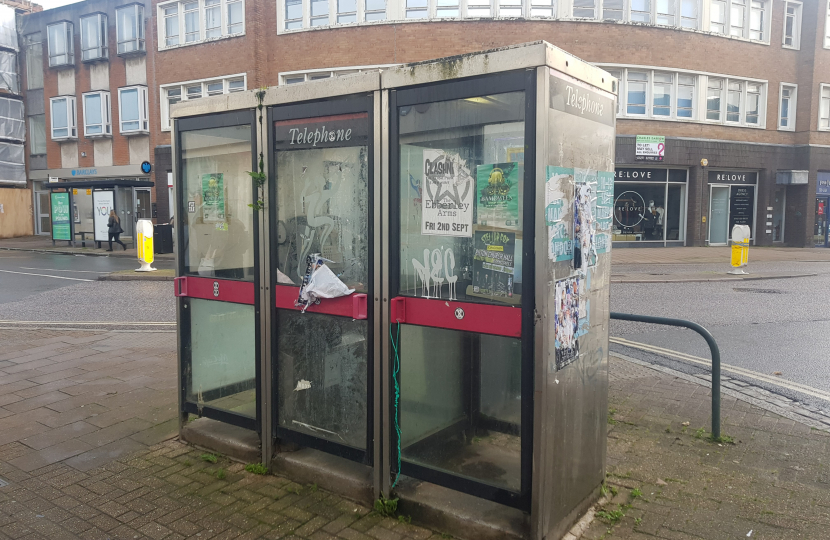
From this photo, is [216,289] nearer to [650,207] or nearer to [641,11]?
[650,207]

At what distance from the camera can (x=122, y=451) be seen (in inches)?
185

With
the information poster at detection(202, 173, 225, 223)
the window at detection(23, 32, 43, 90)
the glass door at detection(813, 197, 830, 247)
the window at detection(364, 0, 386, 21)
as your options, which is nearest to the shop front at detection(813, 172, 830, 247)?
the glass door at detection(813, 197, 830, 247)

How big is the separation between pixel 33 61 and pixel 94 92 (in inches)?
266

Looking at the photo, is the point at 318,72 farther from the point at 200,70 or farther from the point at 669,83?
the point at 669,83

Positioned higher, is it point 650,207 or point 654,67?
point 654,67

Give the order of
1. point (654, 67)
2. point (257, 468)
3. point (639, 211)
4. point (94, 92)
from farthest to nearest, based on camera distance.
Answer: point (94, 92) < point (639, 211) < point (654, 67) < point (257, 468)

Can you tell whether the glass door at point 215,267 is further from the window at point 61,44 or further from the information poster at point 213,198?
the window at point 61,44

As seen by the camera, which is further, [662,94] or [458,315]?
[662,94]

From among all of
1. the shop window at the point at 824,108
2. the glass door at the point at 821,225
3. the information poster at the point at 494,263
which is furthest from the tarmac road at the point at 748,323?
the shop window at the point at 824,108

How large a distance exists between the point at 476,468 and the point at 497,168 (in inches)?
69.8

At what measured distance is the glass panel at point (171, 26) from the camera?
2811 centimetres

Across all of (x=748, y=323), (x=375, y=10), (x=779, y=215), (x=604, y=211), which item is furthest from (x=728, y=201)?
(x=604, y=211)

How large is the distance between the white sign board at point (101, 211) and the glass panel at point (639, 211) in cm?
1970

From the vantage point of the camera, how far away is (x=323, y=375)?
4.07 meters
